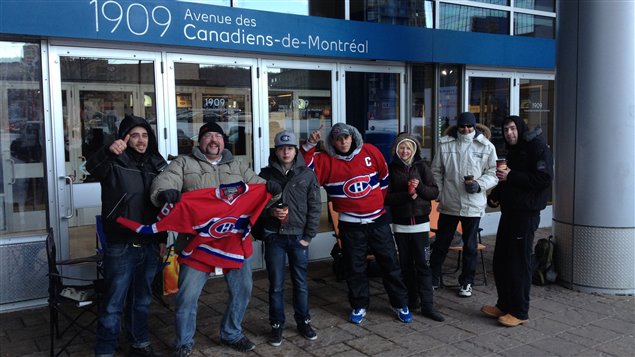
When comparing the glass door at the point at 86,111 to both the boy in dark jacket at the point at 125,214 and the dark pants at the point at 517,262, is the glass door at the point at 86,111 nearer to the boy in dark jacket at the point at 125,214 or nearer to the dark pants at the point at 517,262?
the boy in dark jacket at the point at 125,214

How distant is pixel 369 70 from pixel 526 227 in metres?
3.38

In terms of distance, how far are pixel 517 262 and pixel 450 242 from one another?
0.86 meters

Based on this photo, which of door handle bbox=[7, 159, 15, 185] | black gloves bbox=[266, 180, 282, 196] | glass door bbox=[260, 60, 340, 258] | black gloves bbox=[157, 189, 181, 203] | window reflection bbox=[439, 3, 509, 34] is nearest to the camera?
black gloves bbox=[157, 189, 181, 203]

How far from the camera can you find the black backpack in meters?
6.16

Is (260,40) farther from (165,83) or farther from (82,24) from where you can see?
(82,24)

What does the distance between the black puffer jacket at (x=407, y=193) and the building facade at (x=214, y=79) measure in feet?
6.91

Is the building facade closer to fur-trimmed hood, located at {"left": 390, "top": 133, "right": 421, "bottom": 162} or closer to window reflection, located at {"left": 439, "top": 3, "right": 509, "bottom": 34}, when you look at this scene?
window reflection, located at {"left": 439, "top": 3, "right": 509, "bottom": 34}

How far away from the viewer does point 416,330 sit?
4844 mm

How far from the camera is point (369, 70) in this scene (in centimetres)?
756

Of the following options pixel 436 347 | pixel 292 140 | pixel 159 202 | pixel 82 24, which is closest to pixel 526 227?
pixel 436 347

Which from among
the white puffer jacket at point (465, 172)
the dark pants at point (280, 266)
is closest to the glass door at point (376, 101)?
the white puffer jacket at point (465, 172)

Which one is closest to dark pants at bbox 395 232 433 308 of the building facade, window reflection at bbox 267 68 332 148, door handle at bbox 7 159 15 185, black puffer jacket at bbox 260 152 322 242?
black puffer jacket at bbox 260 152 322 242

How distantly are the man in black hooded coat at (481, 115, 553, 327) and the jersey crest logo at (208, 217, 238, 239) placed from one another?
89.1 inches

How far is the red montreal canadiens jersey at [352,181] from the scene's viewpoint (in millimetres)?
4883
